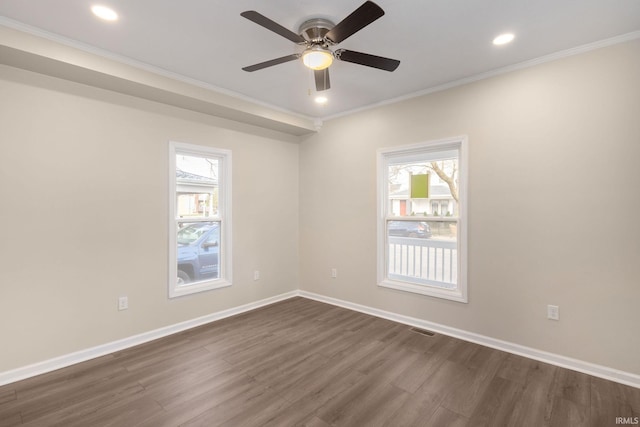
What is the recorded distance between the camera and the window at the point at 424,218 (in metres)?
3.31

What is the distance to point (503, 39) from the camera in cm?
244

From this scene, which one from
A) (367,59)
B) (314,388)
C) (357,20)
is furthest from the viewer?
(314,388)

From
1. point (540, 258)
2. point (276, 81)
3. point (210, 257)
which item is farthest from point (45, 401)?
point (540, 258)

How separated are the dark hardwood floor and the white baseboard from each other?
9cm

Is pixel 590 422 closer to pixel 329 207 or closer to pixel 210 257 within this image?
pixel 329 207

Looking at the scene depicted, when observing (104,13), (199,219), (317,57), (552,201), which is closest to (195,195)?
(199,219)

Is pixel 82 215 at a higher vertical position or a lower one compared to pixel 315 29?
lower

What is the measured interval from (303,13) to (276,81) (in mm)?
1166

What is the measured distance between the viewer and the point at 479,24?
2.24m

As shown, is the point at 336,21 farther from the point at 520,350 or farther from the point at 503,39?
the point at 520,350

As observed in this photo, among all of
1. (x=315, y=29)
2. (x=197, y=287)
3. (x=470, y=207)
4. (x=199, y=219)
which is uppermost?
(x=315, y=29)

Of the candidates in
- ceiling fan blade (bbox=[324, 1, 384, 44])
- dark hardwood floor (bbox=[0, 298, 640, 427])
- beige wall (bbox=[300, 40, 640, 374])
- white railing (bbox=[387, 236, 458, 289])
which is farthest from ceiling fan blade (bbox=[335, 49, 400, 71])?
dark hardwood floor (bbox=[0, 298, 640, 427])

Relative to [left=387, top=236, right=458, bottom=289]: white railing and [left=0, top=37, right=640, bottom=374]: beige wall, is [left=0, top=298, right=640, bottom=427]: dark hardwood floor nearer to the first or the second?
[left=0, top=37, right=640, bottom=374]: beige wall

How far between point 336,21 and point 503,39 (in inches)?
55.6
